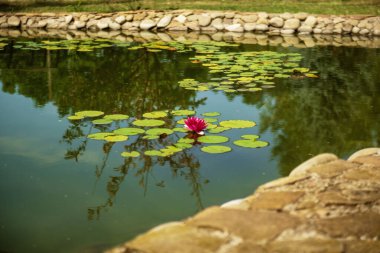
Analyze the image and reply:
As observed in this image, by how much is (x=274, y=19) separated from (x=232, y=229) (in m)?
9.09

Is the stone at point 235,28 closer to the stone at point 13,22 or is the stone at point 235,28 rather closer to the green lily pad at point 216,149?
the stone at point 13,22

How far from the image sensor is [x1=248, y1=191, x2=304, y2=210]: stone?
220 centimetres

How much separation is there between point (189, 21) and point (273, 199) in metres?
8.83

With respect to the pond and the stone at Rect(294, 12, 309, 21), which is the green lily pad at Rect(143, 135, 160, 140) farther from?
the stone at Rect(294, 12, 309, 21)

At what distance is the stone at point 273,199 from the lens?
2.20 metres

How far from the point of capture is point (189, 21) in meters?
10.7

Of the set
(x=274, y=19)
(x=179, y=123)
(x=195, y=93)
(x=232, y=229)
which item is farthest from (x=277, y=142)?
(x=274, y=19)

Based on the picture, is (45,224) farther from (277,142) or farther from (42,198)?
(277,142)

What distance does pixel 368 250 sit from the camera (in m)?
1.89

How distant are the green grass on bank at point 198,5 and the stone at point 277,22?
0.43 m

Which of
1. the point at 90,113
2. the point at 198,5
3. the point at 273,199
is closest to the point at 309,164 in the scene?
the point at 273,199

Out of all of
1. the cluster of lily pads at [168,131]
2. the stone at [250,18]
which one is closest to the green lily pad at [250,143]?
the cluster of lily pads at [168,131]

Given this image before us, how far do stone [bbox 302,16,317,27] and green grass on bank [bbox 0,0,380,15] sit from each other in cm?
42

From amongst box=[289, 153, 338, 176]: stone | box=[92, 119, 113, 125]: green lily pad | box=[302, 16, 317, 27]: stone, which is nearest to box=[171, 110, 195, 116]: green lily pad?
box=[92, 119, 113, 125]: green lily pad
